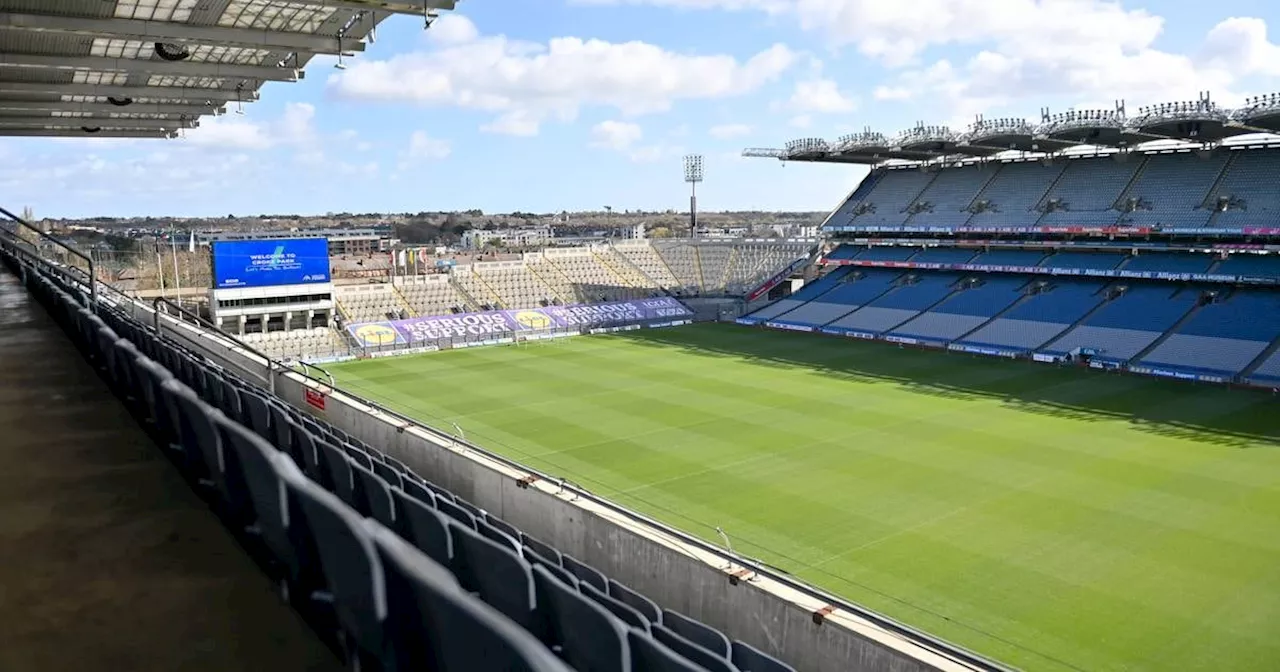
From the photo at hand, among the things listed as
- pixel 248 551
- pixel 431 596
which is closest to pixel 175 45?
pixel 248 551

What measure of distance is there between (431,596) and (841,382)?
2700 centimetres

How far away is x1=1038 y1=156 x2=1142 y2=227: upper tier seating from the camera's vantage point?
37.4 m

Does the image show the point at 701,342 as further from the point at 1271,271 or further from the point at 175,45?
the point at 175,45

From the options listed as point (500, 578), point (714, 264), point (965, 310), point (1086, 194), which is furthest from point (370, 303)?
point (500, 578)

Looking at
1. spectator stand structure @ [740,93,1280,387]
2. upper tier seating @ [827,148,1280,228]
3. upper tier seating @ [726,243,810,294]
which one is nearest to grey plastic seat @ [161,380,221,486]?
spectator stand structure @ [740,93,1280,387]

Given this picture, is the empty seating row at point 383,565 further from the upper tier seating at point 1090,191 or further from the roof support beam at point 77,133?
the upper tier seating at point 1090,191

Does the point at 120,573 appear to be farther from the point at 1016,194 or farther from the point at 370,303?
the point at 1016,194

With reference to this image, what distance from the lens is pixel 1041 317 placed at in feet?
113

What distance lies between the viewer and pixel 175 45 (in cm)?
1141

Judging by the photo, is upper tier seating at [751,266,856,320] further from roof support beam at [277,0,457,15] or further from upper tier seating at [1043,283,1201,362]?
roof support beam at [277,0,457,15]

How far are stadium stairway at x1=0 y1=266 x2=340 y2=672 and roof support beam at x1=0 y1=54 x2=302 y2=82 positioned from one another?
8.46 metres

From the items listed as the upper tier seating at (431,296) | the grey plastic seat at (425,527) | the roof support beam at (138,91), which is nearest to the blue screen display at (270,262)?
the upper tier seating at (431,296)

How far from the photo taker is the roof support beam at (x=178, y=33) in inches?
372

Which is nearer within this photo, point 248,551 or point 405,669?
point 405,669
